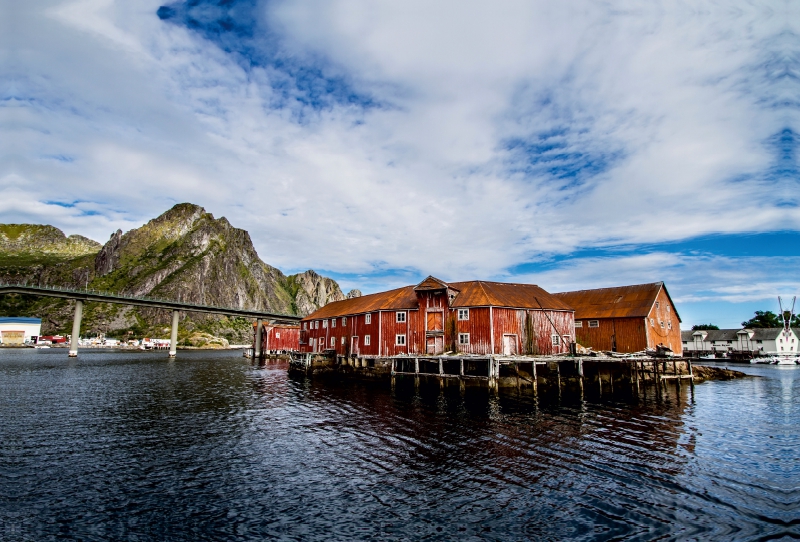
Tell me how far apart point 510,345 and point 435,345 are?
7905mm

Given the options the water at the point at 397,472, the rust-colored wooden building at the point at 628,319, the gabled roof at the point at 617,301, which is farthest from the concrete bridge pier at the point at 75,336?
the rust-colored wooden building at the point at 628,319

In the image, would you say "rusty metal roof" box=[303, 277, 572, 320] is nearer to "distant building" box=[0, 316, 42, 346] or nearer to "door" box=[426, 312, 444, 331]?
"door" box=[426, 312, 444, 331]

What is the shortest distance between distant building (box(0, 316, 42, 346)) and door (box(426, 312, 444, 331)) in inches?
7124

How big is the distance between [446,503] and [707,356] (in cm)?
12730

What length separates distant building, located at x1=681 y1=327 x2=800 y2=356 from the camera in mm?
111062

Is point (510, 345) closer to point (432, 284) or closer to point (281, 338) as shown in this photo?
point (432, 284)

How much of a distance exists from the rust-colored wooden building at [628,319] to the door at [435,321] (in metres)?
19.0

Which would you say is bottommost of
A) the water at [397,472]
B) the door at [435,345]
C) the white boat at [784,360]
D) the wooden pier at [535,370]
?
the white boat at [784,360]

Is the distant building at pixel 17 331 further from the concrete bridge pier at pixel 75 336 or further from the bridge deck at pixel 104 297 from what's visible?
the concrete bridge pier at pixel 75 336

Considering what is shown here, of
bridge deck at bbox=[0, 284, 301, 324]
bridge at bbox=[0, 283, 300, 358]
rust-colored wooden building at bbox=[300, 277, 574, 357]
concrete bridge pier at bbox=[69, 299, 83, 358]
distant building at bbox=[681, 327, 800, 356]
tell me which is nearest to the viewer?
rust-colored wooden building at bbox=[300, 277, 574, 357]

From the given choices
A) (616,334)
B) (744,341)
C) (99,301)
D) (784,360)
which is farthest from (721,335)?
(99,301)

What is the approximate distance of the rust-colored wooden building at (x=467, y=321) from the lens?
43188 mm

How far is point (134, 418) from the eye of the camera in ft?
86.3

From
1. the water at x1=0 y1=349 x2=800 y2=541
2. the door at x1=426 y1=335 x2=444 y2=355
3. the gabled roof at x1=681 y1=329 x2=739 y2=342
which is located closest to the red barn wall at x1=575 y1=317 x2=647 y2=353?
the water at x1=0 y1=349 x2=800 y2=541
